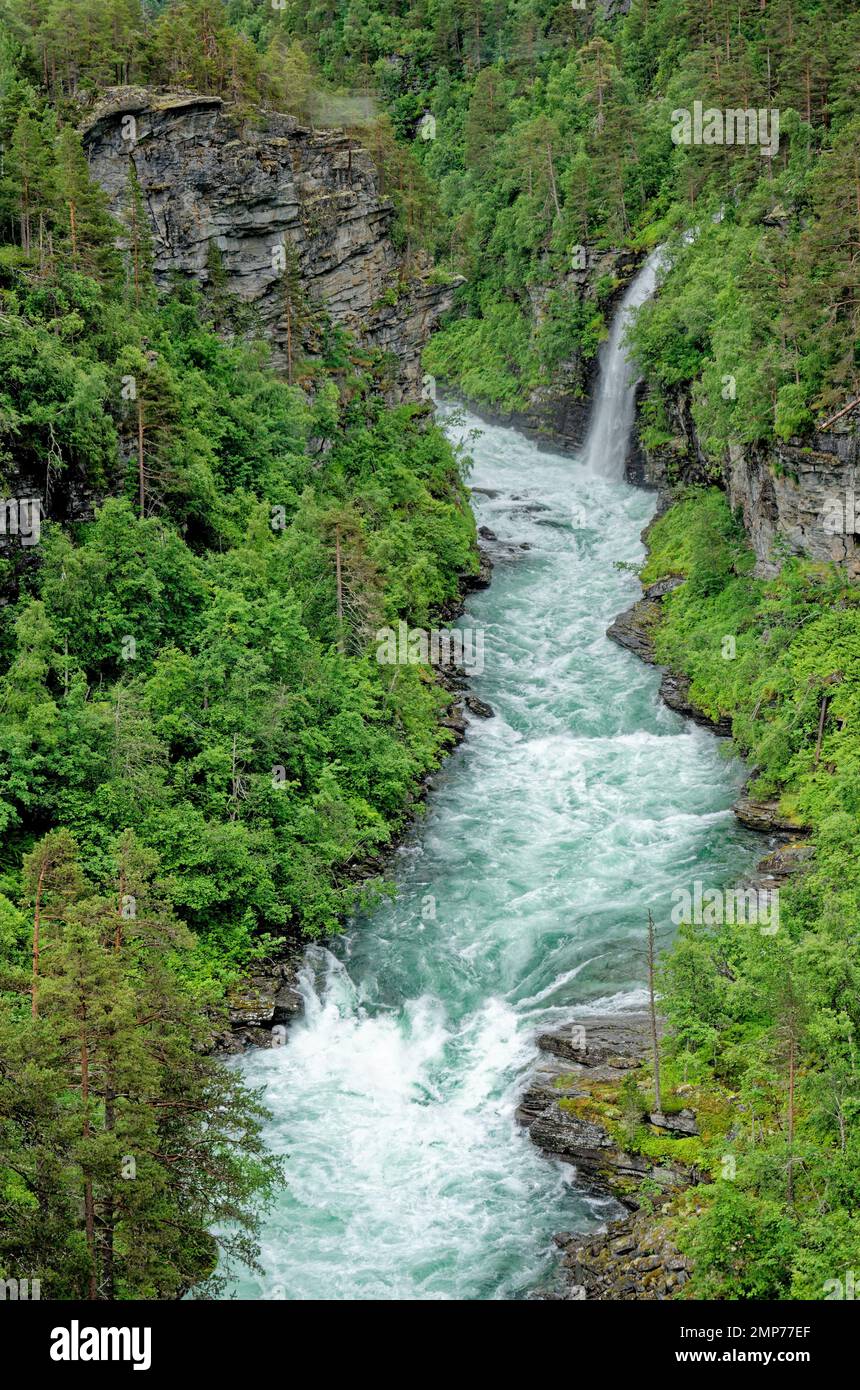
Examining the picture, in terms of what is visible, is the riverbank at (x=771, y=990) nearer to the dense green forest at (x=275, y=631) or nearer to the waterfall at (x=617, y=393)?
the dense green forest at (x=275, y=631)

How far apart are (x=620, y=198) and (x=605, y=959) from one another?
1898 inches

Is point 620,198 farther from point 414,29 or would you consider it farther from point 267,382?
point 414,29

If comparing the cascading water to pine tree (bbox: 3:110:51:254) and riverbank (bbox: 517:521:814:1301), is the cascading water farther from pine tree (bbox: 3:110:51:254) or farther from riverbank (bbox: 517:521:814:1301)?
pine tree (bbox: 3:110:51:254)

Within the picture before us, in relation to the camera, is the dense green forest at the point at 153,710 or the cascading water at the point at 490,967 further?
the cascading water at the point at 490,967

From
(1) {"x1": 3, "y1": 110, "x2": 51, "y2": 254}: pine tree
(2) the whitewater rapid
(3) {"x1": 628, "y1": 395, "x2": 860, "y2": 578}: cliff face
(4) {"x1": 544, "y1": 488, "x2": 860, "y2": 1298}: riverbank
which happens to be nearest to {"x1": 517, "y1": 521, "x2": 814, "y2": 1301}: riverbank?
(4) {"x1": 544, "y1": 488, "x2": 860, "y2": 1298}: riverbank

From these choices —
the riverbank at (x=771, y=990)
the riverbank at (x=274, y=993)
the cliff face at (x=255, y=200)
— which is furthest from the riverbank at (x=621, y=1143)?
the cliff face at (x=255, y=200)

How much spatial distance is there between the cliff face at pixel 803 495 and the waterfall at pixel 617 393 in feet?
49.4

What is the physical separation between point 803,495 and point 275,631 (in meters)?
16.9

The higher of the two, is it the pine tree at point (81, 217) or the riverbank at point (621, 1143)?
the pine tree at point (81, 217)

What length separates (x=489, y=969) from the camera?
109 feet

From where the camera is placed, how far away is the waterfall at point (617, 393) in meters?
64.6

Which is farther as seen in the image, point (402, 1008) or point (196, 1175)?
point (402, 1008)
